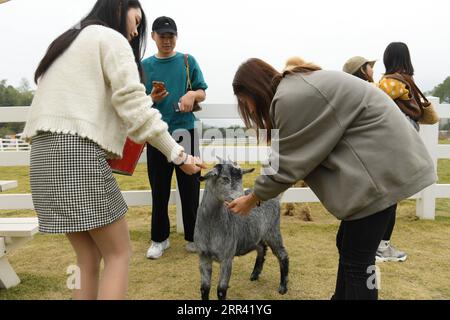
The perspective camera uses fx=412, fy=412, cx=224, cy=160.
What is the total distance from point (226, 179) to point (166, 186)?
4.89ft

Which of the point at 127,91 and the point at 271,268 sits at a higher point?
the point at 127,91

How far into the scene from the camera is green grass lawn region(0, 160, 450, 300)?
10.4 ft

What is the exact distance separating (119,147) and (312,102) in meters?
0.90

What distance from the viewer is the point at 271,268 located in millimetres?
3697

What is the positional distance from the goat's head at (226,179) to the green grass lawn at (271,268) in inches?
37.8

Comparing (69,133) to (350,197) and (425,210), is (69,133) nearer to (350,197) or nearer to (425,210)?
(350,197)

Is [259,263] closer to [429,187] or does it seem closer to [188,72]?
[188,72]

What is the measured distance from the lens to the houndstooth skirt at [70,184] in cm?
170

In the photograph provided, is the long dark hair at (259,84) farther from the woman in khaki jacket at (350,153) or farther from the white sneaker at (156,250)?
the white sneaker at (156,250)

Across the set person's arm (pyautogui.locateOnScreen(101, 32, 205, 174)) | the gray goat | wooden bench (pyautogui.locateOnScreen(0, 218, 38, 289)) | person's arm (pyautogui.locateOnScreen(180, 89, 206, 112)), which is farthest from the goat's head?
wooden bench (pyautogui.locateOnScreen(0, 218, 38, 289))

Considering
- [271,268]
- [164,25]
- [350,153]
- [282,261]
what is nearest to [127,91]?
[350,153]
